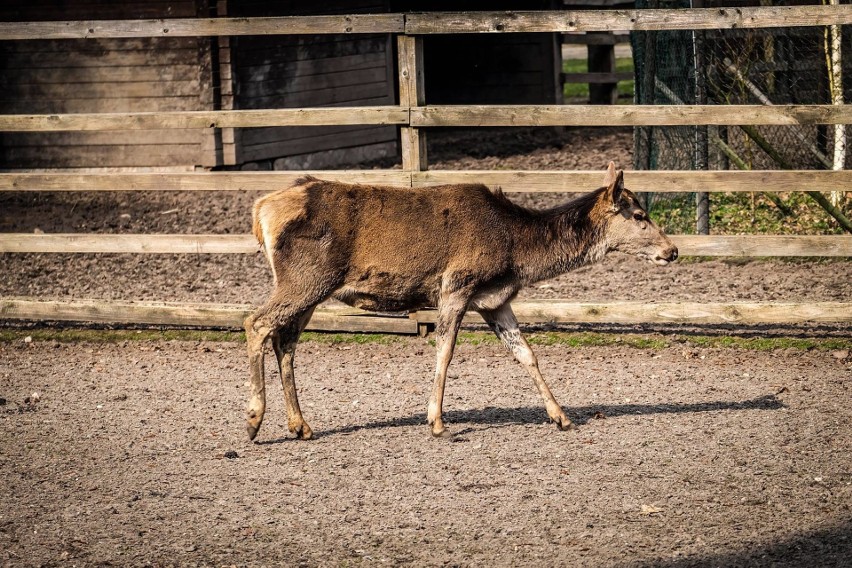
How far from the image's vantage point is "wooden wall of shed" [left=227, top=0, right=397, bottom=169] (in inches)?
647

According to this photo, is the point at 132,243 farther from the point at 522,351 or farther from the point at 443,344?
the point at 522,351

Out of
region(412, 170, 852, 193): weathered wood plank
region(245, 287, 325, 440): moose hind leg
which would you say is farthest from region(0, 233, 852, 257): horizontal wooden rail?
region(245, 287, 325, 440): moose hind leg

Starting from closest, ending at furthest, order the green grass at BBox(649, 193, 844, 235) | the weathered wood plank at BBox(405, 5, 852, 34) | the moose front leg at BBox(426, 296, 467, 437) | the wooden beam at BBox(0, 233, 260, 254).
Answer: the moose front leg at BBox(426, 296, 467, 437)
the weathered wood plank at BBox(405, 5, 852, 34)
the wooden beam at BBox(0, 233, 260, 254)
the green grass at BBox(649, 193, 844, 235)

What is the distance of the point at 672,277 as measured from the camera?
11.0 m

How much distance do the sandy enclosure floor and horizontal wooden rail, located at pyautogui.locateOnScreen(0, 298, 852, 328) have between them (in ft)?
0.79

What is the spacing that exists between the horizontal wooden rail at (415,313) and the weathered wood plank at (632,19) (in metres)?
2.15

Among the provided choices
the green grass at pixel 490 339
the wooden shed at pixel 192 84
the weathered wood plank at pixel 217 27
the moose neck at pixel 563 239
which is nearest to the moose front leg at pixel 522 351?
the moose neck at pixel 563 239

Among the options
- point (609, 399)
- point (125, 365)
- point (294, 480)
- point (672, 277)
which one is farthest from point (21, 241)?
point (672, 277)

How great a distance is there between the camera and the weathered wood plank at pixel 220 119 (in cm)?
922

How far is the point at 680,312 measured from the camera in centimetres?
910

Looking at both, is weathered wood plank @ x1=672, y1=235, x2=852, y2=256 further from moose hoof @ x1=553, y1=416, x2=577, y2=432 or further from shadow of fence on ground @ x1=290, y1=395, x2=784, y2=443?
moose hoof @ x1=553, y1=416, x2=577, y2=432

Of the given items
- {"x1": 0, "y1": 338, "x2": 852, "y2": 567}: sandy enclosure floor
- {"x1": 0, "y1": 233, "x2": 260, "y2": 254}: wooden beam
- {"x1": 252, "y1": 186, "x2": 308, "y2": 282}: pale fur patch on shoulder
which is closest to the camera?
{"x1": 0, "y1": 338, "x2": 852, "y2": 567}: sandy enclosure floor

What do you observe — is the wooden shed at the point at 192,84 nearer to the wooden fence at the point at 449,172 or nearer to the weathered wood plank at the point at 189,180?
the weathered wood plank at the point at 189,180

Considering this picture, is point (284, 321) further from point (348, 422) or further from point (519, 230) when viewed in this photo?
point (519, 230)
